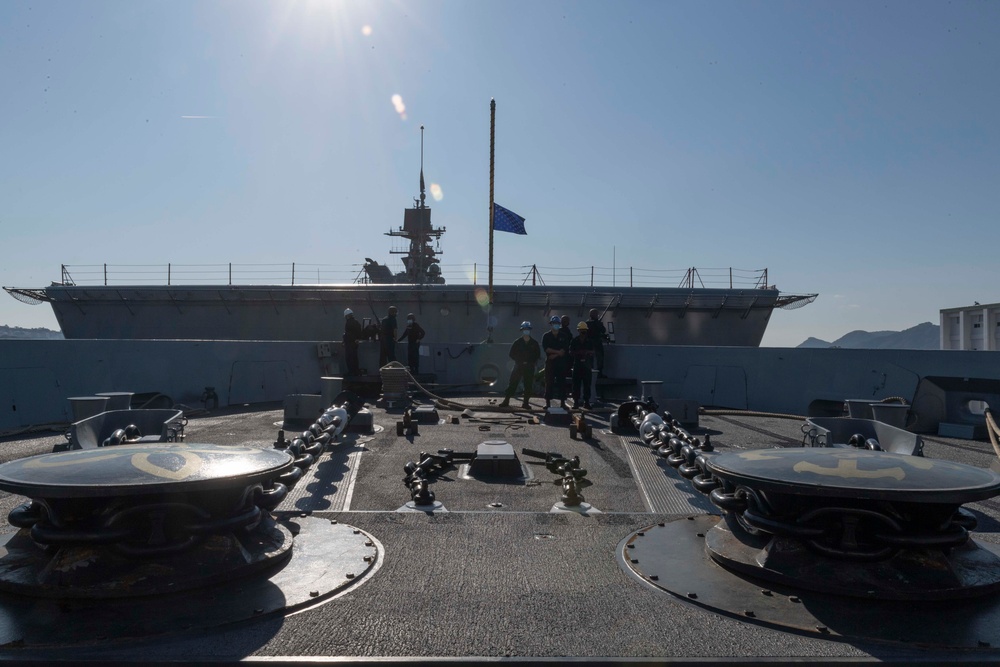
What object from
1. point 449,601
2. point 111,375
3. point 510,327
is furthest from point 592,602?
point 510,327

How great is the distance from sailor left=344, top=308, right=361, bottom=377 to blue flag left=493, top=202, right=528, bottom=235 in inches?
228

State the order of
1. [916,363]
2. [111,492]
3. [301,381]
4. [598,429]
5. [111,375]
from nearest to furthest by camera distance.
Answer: [111,492] < [598,429] < [916,363] < [111,375] < [301,381]

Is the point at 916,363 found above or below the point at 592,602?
above

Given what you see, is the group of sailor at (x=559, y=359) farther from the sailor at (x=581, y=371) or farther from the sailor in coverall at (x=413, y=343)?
the sailor in coverall at (x=413, y=343)

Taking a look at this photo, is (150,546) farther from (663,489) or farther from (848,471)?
(663,489)

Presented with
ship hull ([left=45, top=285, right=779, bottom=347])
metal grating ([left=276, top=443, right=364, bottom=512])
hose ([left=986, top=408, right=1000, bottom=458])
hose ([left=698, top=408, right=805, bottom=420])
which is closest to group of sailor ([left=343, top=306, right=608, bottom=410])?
hose ([left=698, top=408, right=805, bottom=420])

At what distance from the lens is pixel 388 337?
11.7m

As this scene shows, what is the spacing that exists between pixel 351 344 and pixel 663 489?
813 cm

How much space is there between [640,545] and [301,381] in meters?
8.54

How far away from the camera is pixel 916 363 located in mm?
7863

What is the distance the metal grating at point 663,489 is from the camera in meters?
3.88

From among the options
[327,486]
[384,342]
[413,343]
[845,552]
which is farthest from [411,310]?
[845,552]

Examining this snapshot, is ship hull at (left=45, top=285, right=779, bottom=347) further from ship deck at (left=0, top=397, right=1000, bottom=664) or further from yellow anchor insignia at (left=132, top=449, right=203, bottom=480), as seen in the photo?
yellow anchor insignia at (left=132, top=449, right=203, bottom=480)

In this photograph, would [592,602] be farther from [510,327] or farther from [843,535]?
[510,327]
